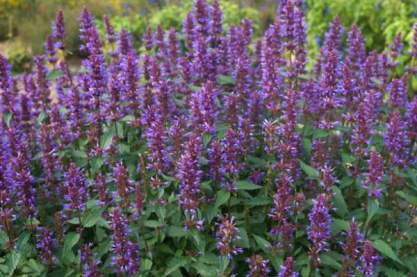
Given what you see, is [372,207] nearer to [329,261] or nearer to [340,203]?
[340,203]

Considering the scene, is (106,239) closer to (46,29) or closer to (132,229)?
(132,229)

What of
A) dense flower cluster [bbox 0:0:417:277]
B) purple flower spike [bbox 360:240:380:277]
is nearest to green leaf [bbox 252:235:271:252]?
dense flower cluster [bbox 0:0:417:277]

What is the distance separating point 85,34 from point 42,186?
1329mm

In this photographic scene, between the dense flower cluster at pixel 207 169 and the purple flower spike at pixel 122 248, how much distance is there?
0.01 meters

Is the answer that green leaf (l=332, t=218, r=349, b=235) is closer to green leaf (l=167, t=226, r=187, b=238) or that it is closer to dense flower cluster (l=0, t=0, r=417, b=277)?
dense flower cluster (l=0, t=0, r=417, b=277)

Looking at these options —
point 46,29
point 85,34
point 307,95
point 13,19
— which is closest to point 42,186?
point 85,34

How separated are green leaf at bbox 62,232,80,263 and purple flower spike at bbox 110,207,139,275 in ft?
0.98

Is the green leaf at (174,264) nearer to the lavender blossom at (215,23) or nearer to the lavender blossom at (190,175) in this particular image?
the lavender blossom at (190,175)

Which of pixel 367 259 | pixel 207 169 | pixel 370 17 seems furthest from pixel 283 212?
pixel 370 17

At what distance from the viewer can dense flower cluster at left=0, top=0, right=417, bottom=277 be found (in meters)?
3.84

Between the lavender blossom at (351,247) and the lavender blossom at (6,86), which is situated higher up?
the lavender blossom at (6,86)

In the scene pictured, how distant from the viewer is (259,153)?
15.9 ft

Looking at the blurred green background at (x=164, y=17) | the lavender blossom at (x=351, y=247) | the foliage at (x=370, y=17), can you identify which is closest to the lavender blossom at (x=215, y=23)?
the lavender blossom at (x=351, y=247)

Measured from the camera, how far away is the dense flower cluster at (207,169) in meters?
3.84
